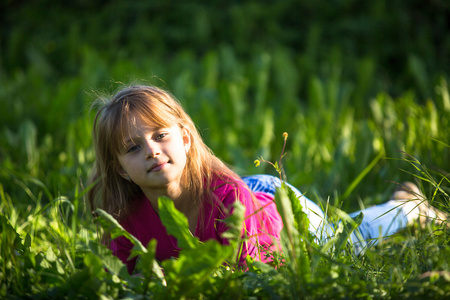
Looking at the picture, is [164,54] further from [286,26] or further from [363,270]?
[363,270]

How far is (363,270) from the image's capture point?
3.20 ft

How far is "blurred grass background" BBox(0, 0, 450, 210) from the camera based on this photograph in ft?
6.75

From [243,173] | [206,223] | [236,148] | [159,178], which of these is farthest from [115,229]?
[236,148]

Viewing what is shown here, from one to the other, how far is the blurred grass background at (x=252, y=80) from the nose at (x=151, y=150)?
0.40 m

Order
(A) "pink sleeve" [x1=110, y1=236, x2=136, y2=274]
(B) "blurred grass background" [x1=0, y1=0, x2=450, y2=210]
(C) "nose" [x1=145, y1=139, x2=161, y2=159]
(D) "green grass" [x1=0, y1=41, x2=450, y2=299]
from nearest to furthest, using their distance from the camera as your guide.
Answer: (D) "green grass" [x1=0, y1=41, x2=450, y2=299]
(C) "nose" [x1=145, y1=139, x2=161, y2=159]
(A) "pink sleeve" [x1=110, y1=236, x2=136, y2=274]
(B) "blurred grass background" [x1=0, y1=0, x2=450, y2=210]

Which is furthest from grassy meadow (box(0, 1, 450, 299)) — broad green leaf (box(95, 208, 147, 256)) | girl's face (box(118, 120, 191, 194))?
girl's face (box(118, 120, 191, 194))

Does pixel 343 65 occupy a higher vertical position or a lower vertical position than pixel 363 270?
higher

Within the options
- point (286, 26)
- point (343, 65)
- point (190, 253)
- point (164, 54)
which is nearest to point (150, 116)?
point (190, 253)

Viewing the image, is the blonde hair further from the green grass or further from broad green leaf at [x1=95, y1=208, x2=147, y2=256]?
broad green leaf at [x1=95, y1=208, x2=147, y2=256]

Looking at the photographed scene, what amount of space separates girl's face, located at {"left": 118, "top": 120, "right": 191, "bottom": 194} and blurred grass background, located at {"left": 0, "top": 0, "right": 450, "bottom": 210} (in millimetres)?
362

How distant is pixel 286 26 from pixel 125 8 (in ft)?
5.74

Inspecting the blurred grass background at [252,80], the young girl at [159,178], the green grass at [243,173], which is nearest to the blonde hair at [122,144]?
the young girl at [159,178]

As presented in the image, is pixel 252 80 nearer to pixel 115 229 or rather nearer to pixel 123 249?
pixel 123 249

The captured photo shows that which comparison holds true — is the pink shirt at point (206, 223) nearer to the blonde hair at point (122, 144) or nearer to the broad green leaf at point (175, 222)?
the blonde hair at point (122, 144)
